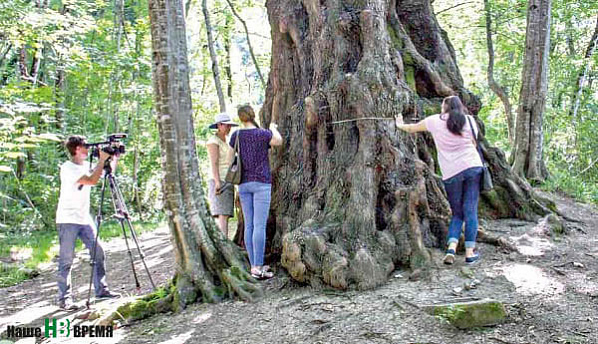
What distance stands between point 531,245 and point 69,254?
17.8ft

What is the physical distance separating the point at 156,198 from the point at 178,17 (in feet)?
44.5

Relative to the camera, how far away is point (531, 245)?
604 centimetres

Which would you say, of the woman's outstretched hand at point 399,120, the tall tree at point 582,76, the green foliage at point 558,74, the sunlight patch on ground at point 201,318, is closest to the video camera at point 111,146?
the sunlight patch on ground at point 201,318

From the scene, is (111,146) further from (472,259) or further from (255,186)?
(472,259)

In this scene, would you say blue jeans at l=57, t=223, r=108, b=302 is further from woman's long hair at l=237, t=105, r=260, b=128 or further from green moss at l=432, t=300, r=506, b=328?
green moss at l=432, t=300, r=506, b=328

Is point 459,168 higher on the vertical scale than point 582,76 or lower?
lower

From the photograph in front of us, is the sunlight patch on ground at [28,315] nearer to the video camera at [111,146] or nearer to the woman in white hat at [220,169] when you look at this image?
the video camera at [111,146]

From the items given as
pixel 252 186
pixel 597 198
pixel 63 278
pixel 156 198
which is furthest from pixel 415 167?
pixel 156 198

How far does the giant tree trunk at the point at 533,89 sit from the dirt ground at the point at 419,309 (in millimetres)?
4962

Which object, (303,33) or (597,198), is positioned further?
(597,198)

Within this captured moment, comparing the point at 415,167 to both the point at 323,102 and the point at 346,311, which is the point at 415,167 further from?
the point at 346,311

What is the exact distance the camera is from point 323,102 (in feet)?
20.7

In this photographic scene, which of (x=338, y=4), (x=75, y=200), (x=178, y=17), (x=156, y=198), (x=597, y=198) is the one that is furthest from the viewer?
(x=156, y=198)

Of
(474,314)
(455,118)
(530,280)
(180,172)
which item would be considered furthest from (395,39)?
(474,314)
